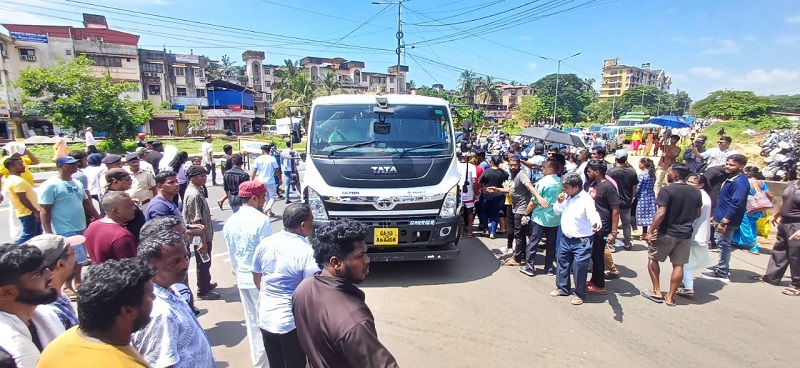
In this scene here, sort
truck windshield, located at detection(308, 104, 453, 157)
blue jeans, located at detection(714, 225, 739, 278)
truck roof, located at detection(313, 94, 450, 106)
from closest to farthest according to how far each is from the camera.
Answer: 1. blue jeans, located at detection(714, 225, 739, 278)
2. truck windshield, located at detection(308, 104, 453, 157)
3. truck roof, located at detection(313, 94, 450, 106)

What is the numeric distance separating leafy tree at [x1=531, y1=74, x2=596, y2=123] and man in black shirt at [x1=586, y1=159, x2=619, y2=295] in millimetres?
67493

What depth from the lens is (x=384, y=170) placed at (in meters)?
4.89

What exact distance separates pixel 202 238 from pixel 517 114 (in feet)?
199

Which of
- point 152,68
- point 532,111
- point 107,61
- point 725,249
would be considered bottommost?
point 725,249

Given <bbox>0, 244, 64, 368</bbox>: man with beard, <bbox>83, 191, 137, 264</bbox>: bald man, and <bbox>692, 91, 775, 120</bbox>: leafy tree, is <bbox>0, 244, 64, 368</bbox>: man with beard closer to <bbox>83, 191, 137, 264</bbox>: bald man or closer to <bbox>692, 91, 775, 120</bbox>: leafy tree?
<bbox>83, 191, 137, 264</bbox>: bald man

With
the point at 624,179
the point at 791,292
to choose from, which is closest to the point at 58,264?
the point at 624,179

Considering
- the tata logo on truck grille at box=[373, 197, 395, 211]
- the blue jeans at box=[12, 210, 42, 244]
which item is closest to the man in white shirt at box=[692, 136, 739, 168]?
the tata logo on truck grille at box=[373, 197, 395, 211]

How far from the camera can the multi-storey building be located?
1743 inches

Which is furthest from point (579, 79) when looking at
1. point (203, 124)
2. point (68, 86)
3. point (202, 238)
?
point (202, 238)

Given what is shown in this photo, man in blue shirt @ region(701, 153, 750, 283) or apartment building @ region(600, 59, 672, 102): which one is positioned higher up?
apartment building @ region(600, 59, 672, 102)

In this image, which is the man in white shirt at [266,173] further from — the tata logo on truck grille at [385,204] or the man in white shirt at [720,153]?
the man in white shirt at [720,153]

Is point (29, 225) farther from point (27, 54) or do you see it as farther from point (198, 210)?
point (27, 54)

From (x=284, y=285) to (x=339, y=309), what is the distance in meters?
1.00

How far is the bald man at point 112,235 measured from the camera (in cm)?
276
